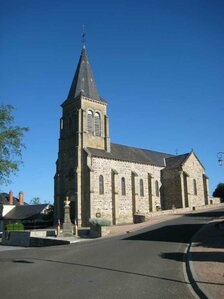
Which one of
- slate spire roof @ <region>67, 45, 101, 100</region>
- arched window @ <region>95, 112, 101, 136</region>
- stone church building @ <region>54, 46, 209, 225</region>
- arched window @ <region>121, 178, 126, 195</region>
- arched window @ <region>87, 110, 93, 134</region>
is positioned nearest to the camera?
stone church building @ <region>54, 46, 209, 225</region>

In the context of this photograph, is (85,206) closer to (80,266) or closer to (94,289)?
(80,266)

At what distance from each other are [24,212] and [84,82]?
83.7 ft

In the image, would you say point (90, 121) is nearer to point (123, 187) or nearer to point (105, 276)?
point (123, 187)

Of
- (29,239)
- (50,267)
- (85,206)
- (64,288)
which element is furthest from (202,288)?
(85,206)

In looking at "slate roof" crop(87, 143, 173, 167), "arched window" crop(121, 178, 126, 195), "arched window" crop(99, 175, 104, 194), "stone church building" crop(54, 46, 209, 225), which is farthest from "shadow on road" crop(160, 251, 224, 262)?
"arched window" crop(121, 178, 126, 195)

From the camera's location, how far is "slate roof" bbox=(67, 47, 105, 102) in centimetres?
4105

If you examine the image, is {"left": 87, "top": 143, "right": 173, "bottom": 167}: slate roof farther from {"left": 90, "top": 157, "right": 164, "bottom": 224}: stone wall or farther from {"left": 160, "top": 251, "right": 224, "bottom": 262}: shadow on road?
{"left": 160, "top": 251, "right": 224, "bottom": 262}: shadow on road

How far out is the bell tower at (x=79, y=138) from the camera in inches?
1415

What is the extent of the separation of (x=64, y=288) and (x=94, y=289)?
809 mm

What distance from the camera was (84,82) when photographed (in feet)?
138

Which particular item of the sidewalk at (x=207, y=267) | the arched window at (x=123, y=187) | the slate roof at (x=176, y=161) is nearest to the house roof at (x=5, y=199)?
the arched window at (x=123, y=187)

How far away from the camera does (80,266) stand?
11.5 metres

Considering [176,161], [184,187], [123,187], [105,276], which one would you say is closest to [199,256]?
[105,276]

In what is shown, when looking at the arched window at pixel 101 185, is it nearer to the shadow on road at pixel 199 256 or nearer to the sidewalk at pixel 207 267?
the sidewalk at pixel 207 267
